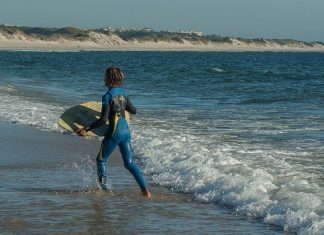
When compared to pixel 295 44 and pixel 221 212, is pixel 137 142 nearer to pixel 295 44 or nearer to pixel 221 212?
pixel 221 212

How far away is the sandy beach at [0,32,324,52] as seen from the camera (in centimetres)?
11212

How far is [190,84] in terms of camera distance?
109 feet

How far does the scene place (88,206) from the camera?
7.33 meters

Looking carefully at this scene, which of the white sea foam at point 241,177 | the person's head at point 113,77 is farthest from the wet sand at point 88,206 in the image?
the person's head at point 113,77

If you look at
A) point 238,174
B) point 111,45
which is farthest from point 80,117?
point 111,45

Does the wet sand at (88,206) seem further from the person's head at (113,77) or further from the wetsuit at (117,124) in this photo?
the person's head at (113,77)

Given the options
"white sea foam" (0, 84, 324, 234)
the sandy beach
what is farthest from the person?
the sandy beach

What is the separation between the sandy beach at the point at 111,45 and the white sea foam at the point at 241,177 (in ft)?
312

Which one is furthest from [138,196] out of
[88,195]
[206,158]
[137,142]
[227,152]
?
[137,142]

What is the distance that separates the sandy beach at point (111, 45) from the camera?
368ft

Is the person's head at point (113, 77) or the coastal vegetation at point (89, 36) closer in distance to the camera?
the person's head at point (113, 77)

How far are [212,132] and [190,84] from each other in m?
19.9

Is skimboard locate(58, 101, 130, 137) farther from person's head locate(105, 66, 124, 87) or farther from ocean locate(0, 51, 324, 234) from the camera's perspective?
person's head locate(105, 66, 124, 87)

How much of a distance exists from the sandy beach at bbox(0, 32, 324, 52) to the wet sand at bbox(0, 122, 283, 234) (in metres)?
96.1
